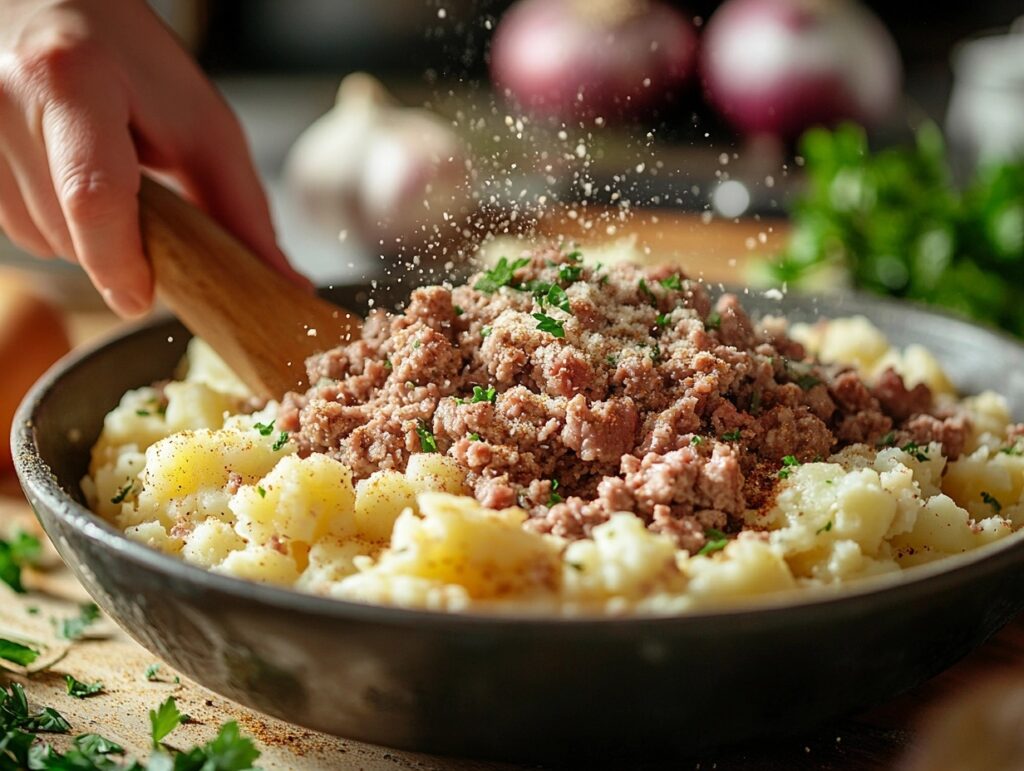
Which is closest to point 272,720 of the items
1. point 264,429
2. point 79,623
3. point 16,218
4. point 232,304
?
point 264,429

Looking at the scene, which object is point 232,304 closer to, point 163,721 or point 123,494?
point 123,494

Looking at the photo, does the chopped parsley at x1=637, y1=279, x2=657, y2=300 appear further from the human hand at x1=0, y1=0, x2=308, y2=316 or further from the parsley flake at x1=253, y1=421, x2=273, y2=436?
the human hand at x1=0, y1=0, x2=308, y2=316

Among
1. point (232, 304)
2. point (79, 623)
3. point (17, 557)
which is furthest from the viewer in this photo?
point (17, 557)

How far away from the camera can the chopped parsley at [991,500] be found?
2400 mm

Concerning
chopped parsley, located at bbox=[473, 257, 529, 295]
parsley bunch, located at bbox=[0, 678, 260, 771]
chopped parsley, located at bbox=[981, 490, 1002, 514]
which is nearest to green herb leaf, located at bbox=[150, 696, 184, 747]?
parsley bunch, located at bbox=[0, 678, 260, 771]

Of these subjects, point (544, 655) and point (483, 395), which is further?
point (483, 395)

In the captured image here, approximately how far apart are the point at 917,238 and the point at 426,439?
9.31ft

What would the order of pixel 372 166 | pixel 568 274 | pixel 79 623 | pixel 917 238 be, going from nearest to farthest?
1. pixel 568 274
2. pixel 79 623
3. pixel 917 238
4. pixel 372 166

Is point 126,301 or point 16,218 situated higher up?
point 16,218

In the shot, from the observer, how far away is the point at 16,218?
110 inches

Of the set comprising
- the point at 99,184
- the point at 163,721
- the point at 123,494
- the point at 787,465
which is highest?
the point at 99,184

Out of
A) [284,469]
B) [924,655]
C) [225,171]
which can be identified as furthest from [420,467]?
[225,171]

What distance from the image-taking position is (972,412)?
282 centimetres

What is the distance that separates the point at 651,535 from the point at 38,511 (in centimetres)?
107
